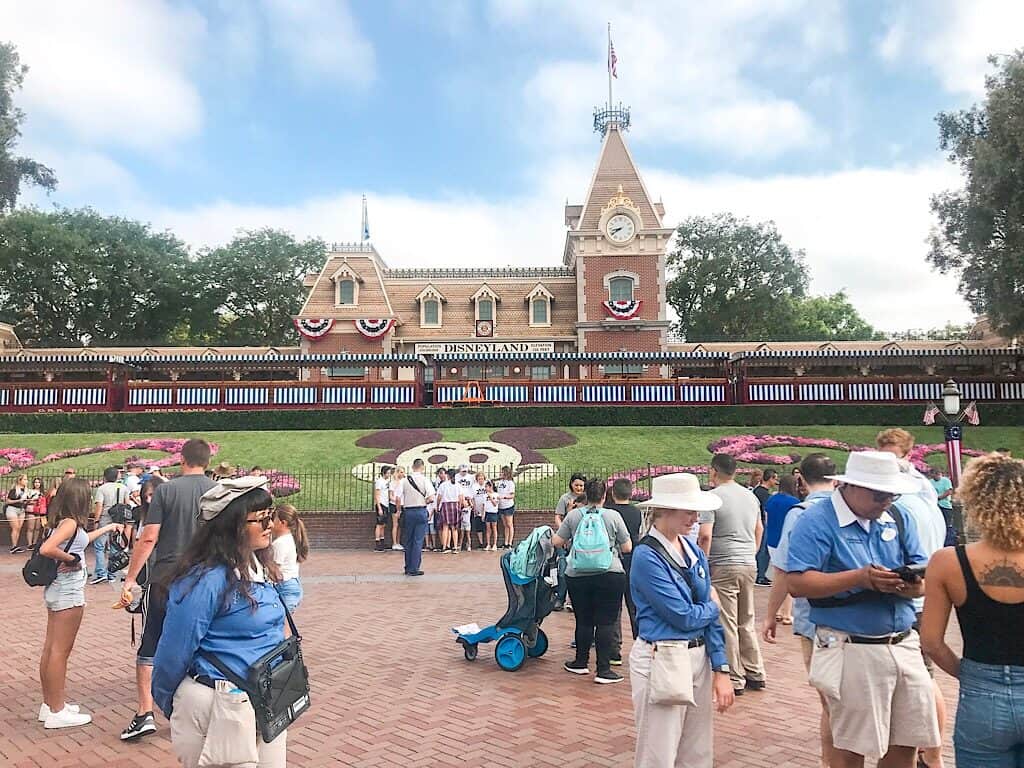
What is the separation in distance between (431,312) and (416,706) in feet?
116

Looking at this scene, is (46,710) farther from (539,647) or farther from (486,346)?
(486,346)

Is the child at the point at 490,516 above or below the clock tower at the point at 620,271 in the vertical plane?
below

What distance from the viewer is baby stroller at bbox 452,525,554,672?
709cm

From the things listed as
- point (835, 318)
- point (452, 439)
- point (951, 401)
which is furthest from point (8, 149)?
point (835, 318)

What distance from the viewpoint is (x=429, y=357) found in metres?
29.5

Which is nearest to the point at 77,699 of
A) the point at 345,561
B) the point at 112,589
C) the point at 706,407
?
the point at 112,589

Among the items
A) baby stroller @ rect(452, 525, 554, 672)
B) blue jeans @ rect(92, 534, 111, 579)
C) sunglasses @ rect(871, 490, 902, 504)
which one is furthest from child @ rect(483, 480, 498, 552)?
sunglasses @ rect(871, 490, 902, 504)

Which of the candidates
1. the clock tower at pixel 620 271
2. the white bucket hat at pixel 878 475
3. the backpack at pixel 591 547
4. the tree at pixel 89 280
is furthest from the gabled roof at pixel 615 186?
the white bucket hat at pixel 878 475

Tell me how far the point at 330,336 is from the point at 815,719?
3607 cm

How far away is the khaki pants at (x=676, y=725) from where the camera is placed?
12.6ft

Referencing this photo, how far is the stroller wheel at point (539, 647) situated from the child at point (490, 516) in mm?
8224

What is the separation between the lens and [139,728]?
538cm

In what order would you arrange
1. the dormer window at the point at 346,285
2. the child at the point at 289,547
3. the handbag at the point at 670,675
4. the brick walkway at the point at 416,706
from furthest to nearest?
the dormer window at the point at 346,285, the brick walkway at the point at 416,706, the child at the point at 289,547, the handbag at the point at 670,675

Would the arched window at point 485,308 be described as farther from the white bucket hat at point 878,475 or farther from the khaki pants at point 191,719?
the khaki pants at point 191,719
